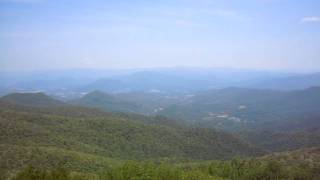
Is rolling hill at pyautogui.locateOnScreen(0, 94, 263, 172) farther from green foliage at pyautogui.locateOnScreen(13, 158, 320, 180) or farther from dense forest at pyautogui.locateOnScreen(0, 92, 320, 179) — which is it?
green foliage at pyautogui.locateOnScreen(13, 158, 320, 180)

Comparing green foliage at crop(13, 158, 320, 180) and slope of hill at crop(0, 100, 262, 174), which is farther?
slope of hill at crop(0, 100, 262, 174)

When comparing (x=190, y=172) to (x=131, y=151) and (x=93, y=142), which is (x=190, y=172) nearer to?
(x=131, y=151)

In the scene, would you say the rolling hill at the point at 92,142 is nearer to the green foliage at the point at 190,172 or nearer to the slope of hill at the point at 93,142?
the slope of hill at the point at 93,142

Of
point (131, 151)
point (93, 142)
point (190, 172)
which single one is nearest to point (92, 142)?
point (93, 142)

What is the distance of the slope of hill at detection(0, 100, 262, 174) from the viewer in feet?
239

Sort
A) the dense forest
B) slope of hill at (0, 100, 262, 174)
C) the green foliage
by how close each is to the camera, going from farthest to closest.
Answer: slope of hill at (0, 100, 262, 174), the dense forest, the green foliage

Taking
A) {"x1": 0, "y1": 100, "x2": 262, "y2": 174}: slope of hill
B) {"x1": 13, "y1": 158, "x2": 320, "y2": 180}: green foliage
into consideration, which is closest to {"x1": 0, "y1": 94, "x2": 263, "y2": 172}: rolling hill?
{"x1": 0, "y1": 100, "x2": 262, "y2": 174}: slope of hill

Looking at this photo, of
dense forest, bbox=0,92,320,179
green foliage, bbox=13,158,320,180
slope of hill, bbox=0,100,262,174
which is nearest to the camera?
green foliage, bbox=13,158,320,180

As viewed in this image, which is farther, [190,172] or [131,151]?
[131,151]

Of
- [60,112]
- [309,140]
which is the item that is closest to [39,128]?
[60,112]

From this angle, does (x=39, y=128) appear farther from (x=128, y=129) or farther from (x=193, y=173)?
(x=193, y=173)

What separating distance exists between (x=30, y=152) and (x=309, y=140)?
114m

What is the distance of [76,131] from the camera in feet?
368

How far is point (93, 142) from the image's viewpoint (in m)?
110
